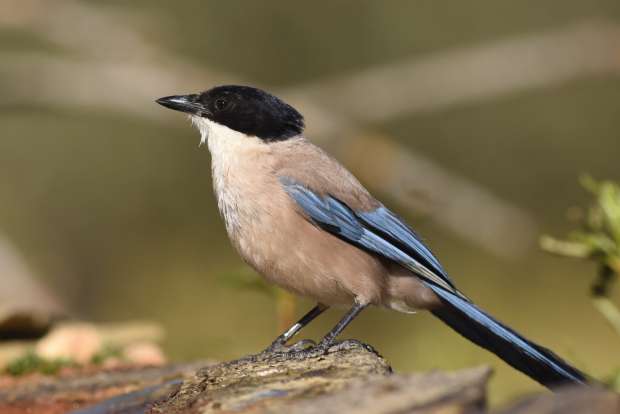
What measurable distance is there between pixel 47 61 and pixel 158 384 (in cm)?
459

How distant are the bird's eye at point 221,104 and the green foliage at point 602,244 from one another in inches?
59.6

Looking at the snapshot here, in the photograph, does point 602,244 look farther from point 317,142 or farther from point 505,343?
point 317,142

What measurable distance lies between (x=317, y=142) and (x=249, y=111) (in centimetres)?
331

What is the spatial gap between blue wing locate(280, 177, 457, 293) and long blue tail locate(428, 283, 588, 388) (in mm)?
82

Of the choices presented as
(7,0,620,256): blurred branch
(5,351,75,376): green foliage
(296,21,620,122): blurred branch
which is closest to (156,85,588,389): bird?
(5,351,75,376): green foliage

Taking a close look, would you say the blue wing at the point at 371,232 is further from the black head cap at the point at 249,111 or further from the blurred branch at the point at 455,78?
the blurred branch at the point at 455,78

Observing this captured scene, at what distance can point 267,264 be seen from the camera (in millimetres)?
4043

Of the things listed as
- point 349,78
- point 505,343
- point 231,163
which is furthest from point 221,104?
point 349,78

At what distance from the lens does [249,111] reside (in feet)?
15.2

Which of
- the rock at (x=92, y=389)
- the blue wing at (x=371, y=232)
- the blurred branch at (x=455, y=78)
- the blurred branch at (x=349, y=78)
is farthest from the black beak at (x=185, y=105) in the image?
the blurred branch at (x=455, y=78)

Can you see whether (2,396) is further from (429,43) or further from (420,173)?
(429,43)

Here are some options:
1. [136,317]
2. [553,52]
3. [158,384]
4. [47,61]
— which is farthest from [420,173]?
[158,384]

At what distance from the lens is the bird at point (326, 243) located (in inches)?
159

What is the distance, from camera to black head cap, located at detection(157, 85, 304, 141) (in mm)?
4570
